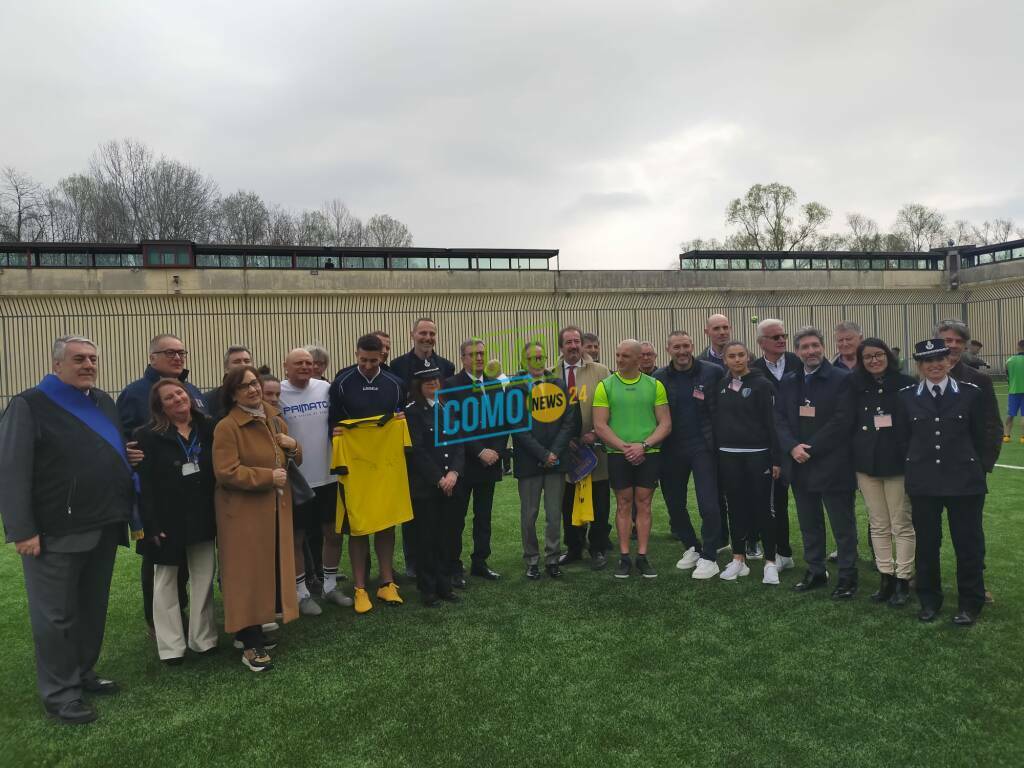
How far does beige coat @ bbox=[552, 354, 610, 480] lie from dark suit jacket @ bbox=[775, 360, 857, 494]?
1.49 metres

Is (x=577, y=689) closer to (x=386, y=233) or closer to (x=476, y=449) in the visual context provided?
(x=476, y=449)

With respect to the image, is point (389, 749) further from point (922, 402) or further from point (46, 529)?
point (922, 402)

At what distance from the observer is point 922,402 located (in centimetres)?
402

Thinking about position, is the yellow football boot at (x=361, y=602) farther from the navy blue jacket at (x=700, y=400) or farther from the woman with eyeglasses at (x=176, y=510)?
the navy blue jacket at (x=700, y=400)

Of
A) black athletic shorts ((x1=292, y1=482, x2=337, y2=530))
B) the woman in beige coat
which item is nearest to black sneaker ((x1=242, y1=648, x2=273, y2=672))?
the woman in beige coat

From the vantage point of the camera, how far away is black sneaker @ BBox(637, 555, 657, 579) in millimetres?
5082

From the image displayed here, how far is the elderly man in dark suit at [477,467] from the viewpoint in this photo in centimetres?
502

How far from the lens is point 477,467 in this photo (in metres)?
5.11

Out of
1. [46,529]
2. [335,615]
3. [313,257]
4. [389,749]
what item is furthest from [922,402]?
[313,257]

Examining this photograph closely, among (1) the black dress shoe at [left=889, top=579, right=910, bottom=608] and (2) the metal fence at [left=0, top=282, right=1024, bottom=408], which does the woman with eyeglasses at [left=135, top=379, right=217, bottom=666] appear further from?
(2) the metal fence at [left=0, top=282, right=1024, bottom=408]

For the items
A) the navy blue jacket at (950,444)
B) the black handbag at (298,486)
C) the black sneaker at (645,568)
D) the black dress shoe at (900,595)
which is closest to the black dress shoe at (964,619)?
the black dress shoe at (900,595)

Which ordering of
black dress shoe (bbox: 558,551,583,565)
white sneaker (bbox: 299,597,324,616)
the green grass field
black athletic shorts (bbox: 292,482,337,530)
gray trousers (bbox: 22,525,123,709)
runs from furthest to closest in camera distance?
1. black dress shoe (bbox: 558,551,583,565)
2. black athletic shorts (bbox: 292,482,337,530)
3. white sneaker (bbox: 299,597,324,616)
4. gray trousers (bbox: 22,525,123,709)
5. the green grass field

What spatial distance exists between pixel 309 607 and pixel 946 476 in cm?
434

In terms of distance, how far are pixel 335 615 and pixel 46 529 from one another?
1.98 metres
